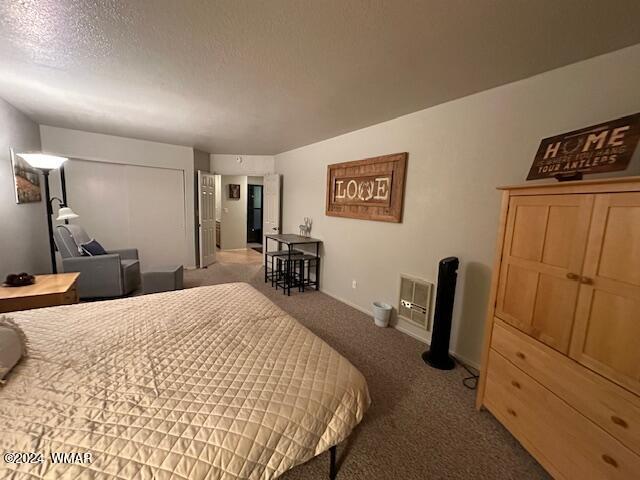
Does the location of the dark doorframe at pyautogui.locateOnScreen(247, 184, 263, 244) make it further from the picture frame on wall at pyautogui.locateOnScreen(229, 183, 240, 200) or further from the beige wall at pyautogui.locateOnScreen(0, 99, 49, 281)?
the beige wall at pyautogui.locateOnScreen(0, 99, 49, 281)

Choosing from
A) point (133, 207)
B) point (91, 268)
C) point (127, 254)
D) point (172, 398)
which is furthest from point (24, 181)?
point (172, 398)

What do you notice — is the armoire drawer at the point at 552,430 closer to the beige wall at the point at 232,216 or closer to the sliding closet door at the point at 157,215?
the sliding closet door at the point at 157,215

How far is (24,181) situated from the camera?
10.1ft

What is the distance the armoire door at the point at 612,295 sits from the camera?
41.6 inches

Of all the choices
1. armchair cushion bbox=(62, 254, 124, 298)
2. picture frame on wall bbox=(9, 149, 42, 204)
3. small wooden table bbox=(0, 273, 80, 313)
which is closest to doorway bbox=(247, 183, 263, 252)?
armchair cushion bbox=(62, 254, 124, 298)

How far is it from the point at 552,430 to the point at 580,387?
0.30 metres

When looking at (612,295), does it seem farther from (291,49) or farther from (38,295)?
(38,295)

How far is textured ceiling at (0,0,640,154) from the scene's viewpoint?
4.41ft

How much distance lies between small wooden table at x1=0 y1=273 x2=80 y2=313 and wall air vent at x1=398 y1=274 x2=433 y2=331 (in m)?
3.28

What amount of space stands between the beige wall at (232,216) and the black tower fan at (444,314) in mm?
6263

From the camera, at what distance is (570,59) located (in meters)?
1.69

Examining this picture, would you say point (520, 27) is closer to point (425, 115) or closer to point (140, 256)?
point (425, 115)

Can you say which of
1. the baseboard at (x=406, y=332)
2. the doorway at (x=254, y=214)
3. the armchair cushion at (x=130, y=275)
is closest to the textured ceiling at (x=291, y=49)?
the armchair cushion at (x=130, y=275)

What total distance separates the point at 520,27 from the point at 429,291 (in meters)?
2.12
